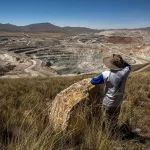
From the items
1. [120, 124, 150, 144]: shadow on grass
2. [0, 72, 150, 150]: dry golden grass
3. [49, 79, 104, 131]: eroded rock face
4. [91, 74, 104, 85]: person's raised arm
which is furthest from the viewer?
[91, 74, 104, 85]: person's raised arm

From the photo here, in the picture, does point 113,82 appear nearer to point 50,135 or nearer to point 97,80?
point 97,80

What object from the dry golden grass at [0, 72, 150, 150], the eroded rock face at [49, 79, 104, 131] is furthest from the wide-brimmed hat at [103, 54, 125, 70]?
the dry golden grass at [0, 72, 150, 150]

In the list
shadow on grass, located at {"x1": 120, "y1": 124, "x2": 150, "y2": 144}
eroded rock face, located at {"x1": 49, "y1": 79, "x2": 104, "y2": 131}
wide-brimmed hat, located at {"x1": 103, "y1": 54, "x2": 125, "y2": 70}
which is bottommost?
shadow on grass, located at {"x1": 120, "y1": 124, "x2": 150, "y2": 144}

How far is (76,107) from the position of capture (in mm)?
4215

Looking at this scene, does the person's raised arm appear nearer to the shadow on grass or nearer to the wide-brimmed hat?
the wide-brimmed hat

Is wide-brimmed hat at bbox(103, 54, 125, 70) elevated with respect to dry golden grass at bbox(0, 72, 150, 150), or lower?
elevated

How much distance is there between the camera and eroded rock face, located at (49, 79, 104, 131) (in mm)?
3953

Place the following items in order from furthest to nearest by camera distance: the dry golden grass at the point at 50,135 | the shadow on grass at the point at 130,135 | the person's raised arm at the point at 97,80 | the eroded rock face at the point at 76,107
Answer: the person's raised arm at the point at 97,80, the shadow on grass at the point at 130,135, the eroded rock face at the point at 76,107, the dry golden grass at the point at 50,135

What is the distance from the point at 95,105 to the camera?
4465 millimetres

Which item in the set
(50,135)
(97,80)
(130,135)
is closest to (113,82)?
(97,80)

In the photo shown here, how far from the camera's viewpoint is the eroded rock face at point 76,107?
13.0 ft

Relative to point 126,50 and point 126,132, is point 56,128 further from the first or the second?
point 126,50

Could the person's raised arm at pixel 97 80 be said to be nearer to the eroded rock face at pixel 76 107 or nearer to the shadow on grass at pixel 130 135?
the eroded rock face at pixel 76 107

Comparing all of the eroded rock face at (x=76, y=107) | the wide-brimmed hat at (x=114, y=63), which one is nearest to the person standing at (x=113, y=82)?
the wide-brimmed hat at (x=114, y=63)
